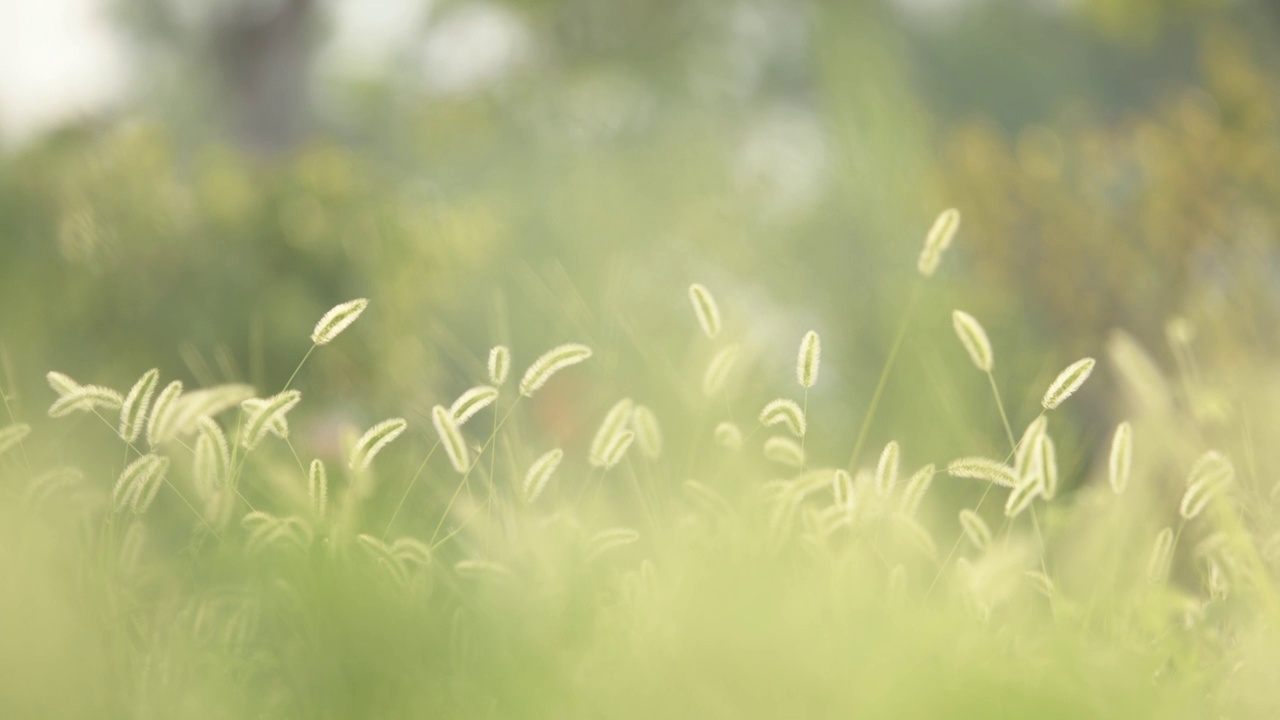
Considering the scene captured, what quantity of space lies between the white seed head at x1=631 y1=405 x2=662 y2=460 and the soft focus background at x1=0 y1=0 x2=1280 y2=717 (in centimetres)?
7

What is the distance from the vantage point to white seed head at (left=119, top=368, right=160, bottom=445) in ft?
3.41

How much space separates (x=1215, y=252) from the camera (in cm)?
459

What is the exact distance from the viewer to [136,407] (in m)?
1.09

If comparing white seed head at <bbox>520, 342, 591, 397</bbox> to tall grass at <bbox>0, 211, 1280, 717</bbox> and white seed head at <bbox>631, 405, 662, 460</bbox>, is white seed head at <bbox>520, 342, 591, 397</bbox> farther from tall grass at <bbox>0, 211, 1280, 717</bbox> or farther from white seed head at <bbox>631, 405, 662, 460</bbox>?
white seed head at <bbox>631, 405, 662, 460</bbox>

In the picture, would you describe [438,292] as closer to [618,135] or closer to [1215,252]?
[1215,252]

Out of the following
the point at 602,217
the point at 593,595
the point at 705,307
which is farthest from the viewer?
the point at 602,217

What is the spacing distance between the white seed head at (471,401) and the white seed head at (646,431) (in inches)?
7.1

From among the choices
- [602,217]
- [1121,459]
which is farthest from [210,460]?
[602,217]

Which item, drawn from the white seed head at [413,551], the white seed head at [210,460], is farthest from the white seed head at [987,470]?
the white seed head at [210,460]

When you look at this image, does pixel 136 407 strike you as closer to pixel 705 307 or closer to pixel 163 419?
pixel 163 419

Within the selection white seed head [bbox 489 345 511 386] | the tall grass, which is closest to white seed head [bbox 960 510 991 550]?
the tall grass

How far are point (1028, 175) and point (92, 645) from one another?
5029 mm

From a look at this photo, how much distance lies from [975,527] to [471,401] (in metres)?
0.55

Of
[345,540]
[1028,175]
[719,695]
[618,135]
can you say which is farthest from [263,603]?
[618,135]
